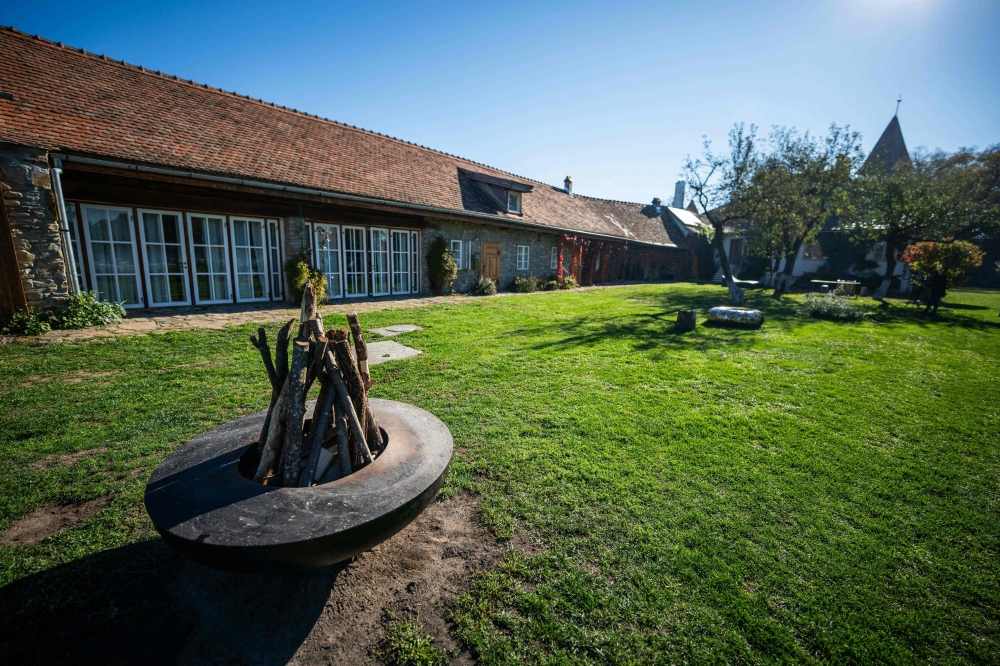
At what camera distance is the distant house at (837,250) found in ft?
74.5

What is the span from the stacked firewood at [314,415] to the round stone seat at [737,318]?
9818mm

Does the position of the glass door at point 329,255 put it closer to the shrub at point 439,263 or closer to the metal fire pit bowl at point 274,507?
the shrub at point 439,263

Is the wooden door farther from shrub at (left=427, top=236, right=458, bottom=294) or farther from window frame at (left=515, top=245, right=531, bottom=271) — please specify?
shrub at (left=427, top=236, right=458, bottom=294)

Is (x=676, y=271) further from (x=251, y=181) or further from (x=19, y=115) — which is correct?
(x=19, y=115)

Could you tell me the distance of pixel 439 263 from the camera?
13.2 m

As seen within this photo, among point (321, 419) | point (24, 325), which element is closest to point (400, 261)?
point (24, 325)

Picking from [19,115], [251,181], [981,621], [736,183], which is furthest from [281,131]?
[736,183]

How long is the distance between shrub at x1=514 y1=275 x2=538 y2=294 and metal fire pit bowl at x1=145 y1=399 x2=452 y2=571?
14.2 metres

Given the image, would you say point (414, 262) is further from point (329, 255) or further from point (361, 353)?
point (361, 353)

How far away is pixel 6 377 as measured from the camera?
4.53 meters

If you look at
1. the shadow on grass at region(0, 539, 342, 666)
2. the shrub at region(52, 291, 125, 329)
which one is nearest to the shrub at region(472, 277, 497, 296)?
the shrub at region(52, 291, 125, 329)

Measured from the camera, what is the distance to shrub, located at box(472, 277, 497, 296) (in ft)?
47.4

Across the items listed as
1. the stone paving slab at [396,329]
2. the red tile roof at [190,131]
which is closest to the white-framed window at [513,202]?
the red tile roof at [190,131]

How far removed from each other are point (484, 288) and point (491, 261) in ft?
5.35
